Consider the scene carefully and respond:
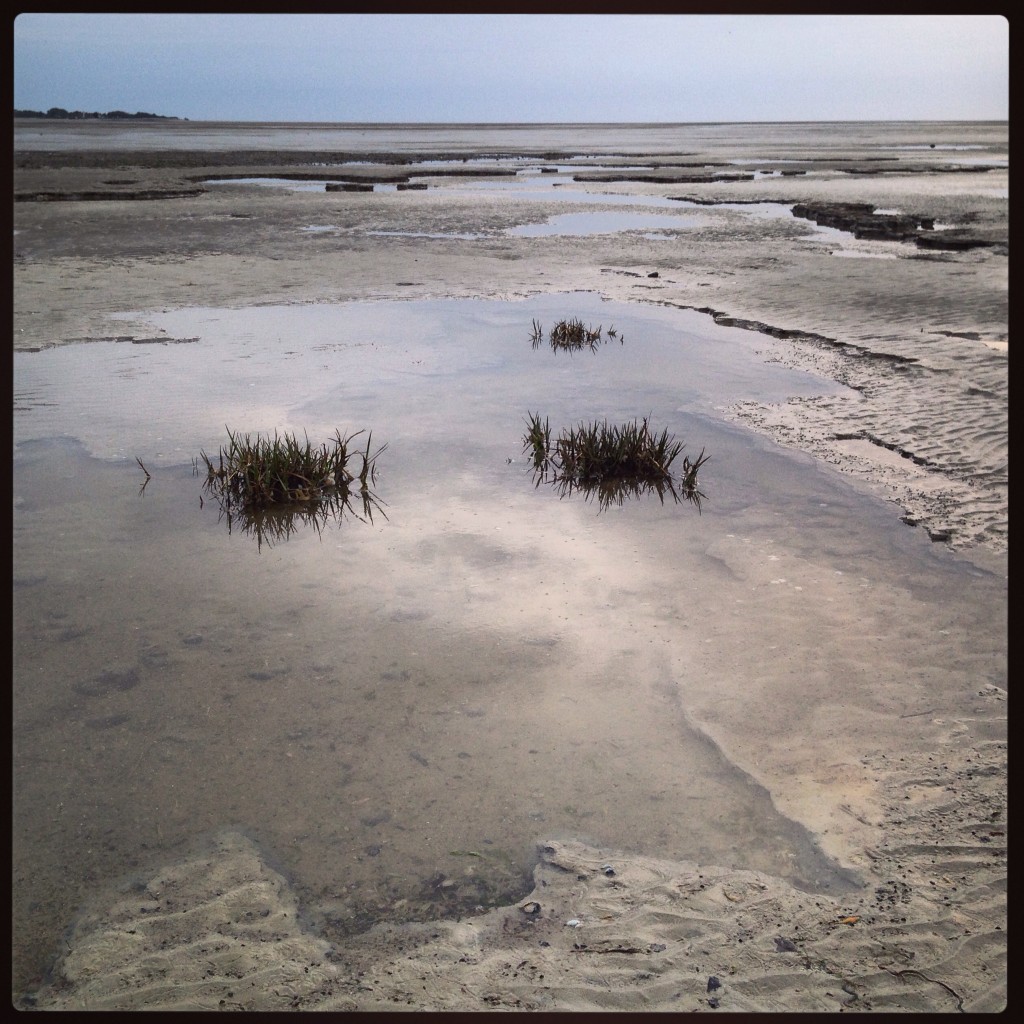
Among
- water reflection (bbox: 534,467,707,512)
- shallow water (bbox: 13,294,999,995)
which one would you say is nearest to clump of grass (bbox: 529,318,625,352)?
shallow water (bbox: 13,294,999,995)

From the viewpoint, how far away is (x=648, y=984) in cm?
284

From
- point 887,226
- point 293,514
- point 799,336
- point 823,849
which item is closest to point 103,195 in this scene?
point 887,226

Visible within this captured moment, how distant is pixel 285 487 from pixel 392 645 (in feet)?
7.45

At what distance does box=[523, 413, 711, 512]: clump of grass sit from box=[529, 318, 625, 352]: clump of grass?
3.85 metres

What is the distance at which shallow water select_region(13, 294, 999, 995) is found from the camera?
3.54 meters

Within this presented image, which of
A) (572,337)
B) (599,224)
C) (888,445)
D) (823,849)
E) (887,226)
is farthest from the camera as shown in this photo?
(599,224)

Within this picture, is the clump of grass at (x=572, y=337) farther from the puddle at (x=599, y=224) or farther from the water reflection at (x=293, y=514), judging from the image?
the puddle at (x=599, y=224)

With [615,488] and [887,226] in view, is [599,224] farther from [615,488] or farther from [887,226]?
[615,488]

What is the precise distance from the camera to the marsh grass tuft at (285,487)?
6668mm

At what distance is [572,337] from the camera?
37.2ft

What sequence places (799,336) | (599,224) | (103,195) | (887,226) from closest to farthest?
(799,336), (887,226), (599,224), (103,195)

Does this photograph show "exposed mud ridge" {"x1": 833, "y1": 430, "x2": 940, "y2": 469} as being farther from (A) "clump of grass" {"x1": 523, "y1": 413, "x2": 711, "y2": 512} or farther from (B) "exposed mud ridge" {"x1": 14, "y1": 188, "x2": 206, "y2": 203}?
(B) "exposed mud ridge" {"x1": 14, "y1": 188, "x2": 206, "y2": 203}

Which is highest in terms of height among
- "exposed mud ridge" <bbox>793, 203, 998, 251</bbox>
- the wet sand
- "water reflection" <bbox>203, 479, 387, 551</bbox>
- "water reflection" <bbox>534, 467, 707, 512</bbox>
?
"exposed mud ridge" <bbox>793, 203, 998, 251</bbox>
